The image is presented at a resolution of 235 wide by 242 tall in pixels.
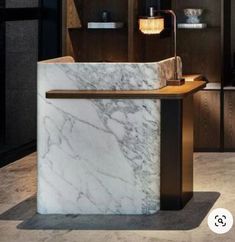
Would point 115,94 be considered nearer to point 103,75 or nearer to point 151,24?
point 103,75

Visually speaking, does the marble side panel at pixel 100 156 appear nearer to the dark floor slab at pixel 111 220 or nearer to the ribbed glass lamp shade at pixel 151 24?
the dark floor slab at pixel 111 220

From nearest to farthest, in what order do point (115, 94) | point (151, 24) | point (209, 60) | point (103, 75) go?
point (115, 94)
point (103, 75)
point (151, 24)
point (209, 60)

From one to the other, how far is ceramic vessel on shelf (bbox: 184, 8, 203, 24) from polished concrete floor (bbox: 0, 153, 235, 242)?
2026mm

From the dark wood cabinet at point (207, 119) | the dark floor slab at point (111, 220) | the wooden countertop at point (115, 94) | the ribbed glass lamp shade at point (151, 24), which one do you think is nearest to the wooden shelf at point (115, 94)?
the wooden countertop at point (115, 94)

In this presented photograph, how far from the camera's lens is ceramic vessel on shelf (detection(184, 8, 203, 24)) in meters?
6.89

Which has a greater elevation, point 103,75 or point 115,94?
point 103,75

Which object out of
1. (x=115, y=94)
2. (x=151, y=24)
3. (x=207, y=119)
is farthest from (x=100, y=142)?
(x=207, y=119)

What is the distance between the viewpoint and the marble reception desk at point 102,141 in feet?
14.7

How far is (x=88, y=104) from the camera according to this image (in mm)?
4500

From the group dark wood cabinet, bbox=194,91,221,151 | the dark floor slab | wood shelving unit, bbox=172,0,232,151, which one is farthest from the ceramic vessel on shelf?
the dark floor slab

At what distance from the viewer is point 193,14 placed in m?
6.90

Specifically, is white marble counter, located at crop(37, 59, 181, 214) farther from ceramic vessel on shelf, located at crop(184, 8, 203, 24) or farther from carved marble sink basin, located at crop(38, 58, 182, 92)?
ceramic vessel on shelf, located at crop(184, 8, 203, 24)

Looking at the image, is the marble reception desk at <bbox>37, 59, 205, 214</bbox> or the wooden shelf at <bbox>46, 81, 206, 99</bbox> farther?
the marble reception desk at <bbox>37, 59, 205, 214</bbox>

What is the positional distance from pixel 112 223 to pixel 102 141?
1.75 feet
